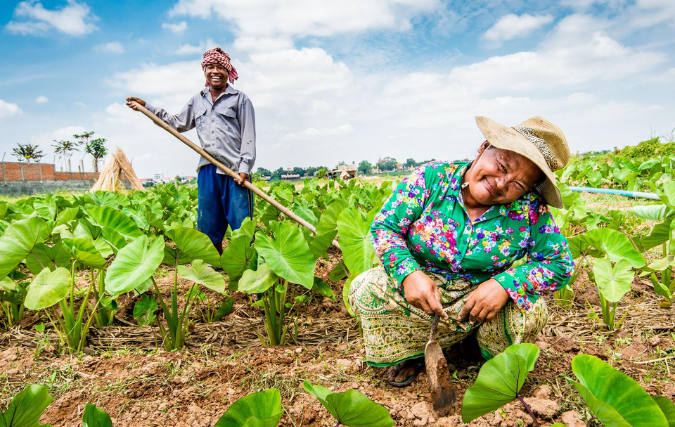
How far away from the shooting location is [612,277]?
1.65 metres

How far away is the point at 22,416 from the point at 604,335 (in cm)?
209

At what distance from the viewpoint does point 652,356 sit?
5.14 feet

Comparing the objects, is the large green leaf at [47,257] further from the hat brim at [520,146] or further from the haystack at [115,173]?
the haystack at [115,173]

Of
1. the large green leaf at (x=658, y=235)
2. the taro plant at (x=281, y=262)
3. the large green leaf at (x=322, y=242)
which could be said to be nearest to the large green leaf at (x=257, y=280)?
the taro plant at (x=281, y=262)

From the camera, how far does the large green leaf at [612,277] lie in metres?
1.60

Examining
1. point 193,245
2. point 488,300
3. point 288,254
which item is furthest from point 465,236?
point 193,245

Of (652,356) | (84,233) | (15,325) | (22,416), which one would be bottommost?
(652,356)

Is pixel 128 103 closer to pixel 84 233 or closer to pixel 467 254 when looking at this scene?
pixel 84 233

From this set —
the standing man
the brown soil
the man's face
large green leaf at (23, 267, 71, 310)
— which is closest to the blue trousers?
the standing man

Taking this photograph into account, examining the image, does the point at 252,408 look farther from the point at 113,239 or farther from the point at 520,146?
the point at 113,239

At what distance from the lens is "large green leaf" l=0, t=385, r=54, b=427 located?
0.88 metres

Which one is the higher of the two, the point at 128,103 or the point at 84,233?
the point at 128,103

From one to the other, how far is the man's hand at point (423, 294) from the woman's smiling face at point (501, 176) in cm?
32

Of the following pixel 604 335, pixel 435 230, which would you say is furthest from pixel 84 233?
pixel 604 335
